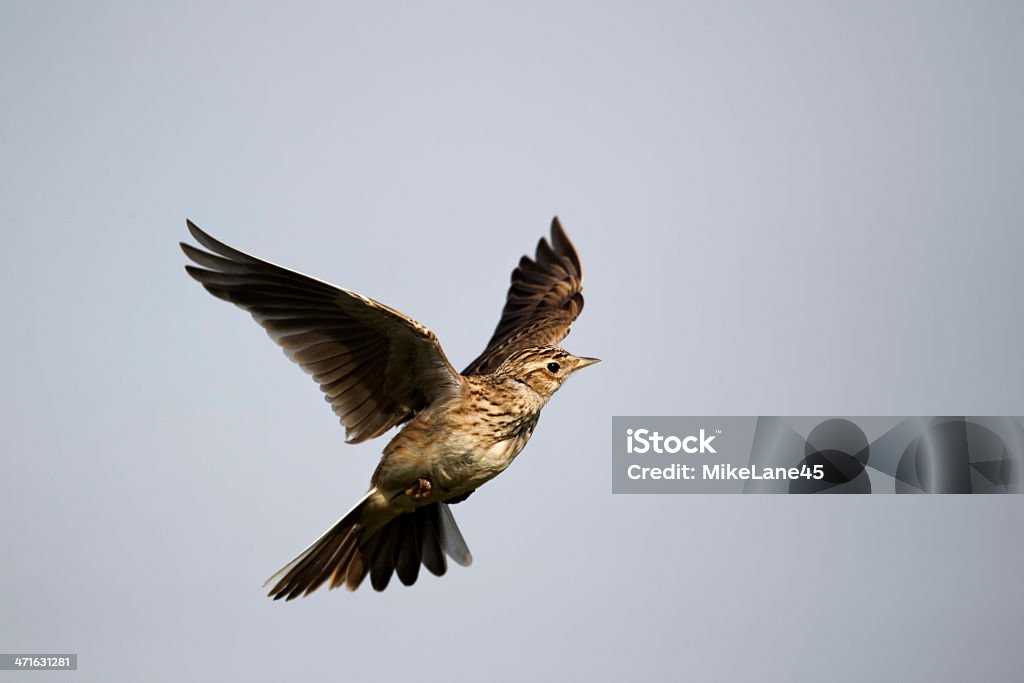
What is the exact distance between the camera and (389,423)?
8.06 m

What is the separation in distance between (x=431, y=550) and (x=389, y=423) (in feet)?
4.63

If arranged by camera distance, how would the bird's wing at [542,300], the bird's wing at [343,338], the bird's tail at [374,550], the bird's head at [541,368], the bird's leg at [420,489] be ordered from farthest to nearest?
the bird's wing at [542,300]
the bird's tail at [374,550]
the bird's head at [541,368]
the bird's leg at [420,489]
the bird's wing at [343,338]

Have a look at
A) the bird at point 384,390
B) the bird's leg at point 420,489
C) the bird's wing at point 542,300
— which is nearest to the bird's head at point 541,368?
the bird at point 384,390

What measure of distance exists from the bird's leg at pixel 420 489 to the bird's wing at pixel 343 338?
1.59 ft

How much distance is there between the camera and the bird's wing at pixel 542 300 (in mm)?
9930

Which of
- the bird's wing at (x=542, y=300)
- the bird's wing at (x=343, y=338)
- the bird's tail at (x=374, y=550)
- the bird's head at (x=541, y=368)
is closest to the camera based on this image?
the bird's wing at (x=343, y=338)

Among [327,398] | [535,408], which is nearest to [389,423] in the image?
[327,398]

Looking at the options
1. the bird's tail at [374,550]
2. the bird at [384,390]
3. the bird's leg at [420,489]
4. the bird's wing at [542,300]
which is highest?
the bird's wing at [542,300]

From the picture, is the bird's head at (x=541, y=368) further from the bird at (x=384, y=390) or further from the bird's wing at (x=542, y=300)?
the bird's wing at (x=542, y=300)

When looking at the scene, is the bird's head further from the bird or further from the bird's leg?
the bird's leg

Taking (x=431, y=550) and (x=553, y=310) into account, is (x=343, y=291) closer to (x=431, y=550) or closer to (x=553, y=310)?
(x=431, y=550)

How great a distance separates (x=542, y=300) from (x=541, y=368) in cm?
330

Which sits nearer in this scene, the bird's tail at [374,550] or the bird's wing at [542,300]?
the bird's tail at [374,550]

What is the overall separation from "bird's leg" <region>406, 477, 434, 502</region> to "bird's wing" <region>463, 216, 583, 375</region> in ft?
5.41
